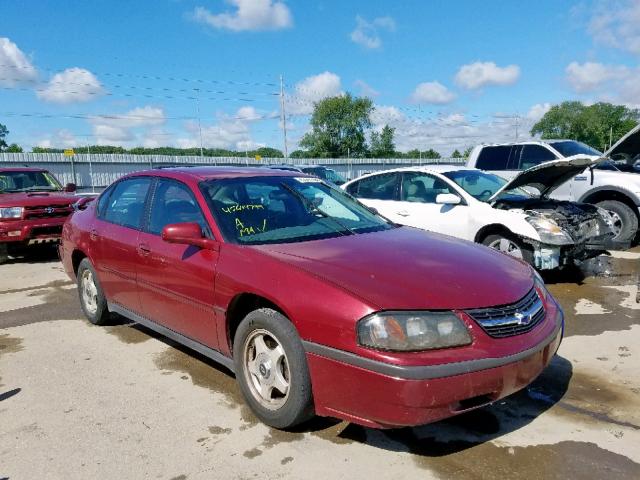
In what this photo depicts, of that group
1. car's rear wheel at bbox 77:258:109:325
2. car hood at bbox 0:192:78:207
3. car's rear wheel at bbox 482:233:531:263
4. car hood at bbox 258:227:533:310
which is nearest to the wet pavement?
car's rear wheel at bbox 77:258:109:325

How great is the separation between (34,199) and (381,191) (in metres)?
5.99

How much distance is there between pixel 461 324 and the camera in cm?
248

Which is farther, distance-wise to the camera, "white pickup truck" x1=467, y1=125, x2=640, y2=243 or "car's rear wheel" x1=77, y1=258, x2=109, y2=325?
"white pickup truck" x1=467, y1=125, x2=640, y2=243

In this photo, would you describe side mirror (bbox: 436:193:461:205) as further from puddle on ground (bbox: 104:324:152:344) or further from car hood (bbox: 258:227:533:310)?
puddle on ground (bbox: 104:324:152:344)

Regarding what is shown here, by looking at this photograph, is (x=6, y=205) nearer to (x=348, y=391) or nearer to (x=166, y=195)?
(x=166, y=195)

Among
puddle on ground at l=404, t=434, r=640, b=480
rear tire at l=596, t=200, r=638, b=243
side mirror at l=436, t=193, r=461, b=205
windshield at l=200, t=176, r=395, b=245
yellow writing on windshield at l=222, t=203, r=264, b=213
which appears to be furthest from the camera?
rear tire at l=596, t=200, r=638, b=243

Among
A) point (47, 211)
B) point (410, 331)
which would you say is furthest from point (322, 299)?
point (47, 211)

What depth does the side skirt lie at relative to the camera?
10.9ft

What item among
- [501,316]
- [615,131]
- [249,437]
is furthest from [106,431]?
[615,131]

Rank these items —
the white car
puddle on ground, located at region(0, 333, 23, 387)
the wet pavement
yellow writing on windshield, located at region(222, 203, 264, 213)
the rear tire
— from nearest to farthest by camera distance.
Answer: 1. the wet pavement
2. yellow writing on windshield, located at region(222, 203, 264, 213)
3. puddle on ground, located at region(0, 333, 23, 387)
4. the white car
5. the rear tire

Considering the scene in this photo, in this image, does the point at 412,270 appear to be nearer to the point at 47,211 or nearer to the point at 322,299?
the point at 322,299

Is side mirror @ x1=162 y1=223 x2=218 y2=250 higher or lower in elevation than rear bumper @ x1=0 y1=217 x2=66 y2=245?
higher

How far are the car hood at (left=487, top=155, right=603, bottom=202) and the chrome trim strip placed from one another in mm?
4150

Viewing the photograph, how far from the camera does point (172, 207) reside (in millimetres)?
3879
